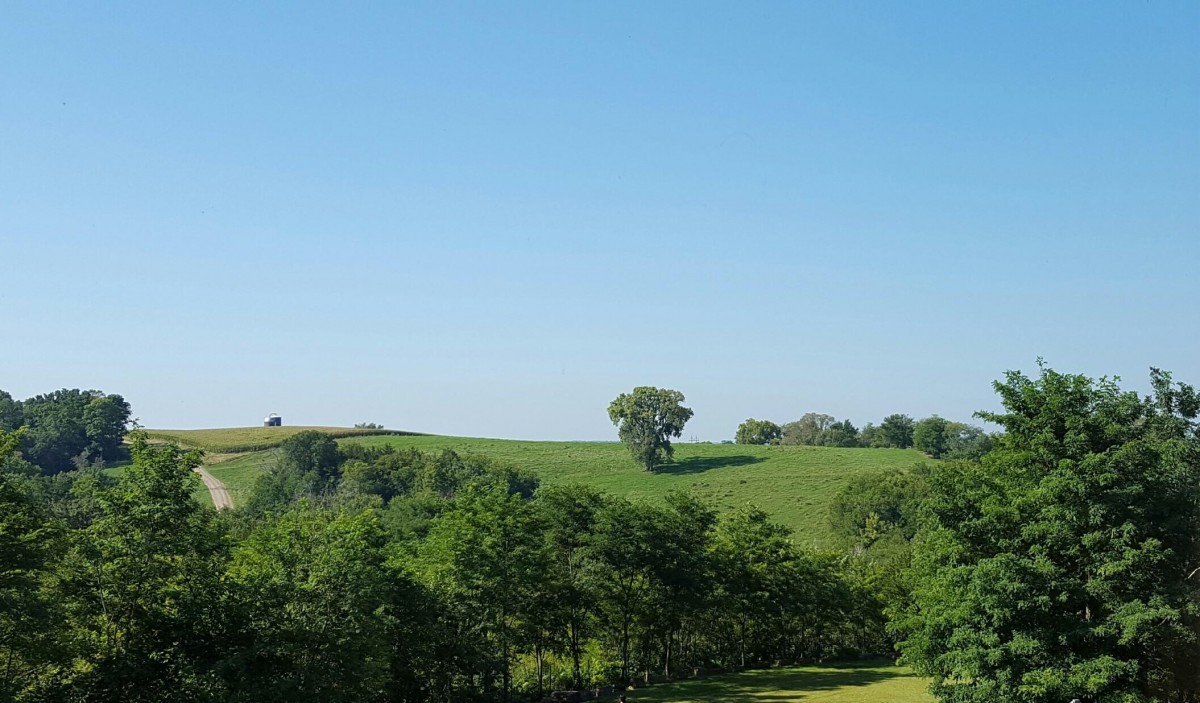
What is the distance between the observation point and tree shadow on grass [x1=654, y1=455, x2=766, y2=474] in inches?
5659

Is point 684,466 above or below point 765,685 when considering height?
above

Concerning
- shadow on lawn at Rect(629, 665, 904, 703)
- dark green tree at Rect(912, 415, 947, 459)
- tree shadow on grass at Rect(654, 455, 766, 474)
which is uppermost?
dark green tree at Rect(912, 415, 947, 459)

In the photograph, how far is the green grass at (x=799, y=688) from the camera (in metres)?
47.7

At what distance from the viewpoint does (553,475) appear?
466 ft

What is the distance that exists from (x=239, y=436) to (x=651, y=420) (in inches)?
3436

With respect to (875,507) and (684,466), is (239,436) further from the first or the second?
(875,507)

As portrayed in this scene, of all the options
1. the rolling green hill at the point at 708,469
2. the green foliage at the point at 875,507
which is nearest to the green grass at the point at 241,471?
the rolling green hill at the point at 708,469

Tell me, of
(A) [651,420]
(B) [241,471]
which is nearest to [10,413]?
(B) [241,471]

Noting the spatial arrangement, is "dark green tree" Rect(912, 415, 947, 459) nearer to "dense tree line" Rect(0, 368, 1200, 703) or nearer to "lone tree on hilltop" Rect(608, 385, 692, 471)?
"lone tree on hilltop" Rect(608, 385, 692, 471)

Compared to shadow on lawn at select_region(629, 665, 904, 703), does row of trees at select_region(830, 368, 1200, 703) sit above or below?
above

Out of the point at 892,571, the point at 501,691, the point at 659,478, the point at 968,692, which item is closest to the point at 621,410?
the point at 659,478

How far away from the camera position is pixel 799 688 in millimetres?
52438

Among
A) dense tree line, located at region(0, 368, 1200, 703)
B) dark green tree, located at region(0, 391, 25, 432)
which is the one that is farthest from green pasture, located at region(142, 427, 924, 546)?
dense tree line, located at region(0, 368, 1200, 703)

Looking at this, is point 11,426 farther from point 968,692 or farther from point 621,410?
point 968,692
